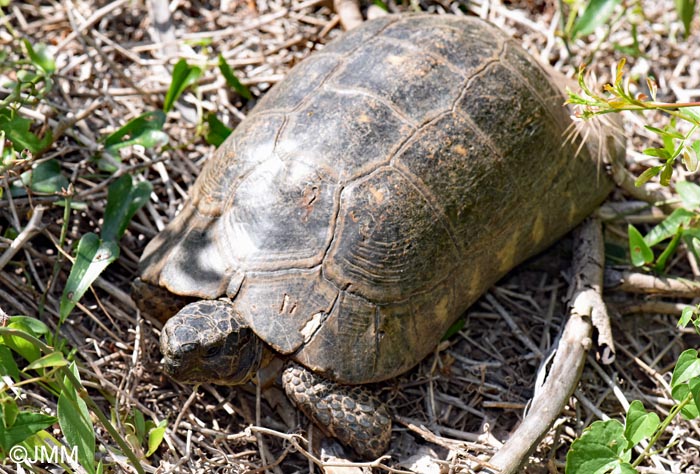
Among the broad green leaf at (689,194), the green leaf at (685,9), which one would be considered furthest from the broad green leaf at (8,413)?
the green leaf at (685,9)

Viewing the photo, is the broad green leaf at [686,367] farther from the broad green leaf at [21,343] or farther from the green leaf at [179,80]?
the green leaf at [179,80]

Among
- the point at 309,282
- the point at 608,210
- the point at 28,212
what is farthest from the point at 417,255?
the point at 28,212

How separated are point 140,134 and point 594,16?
8.41ft

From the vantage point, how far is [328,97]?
137 inches

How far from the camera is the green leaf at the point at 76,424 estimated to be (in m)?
2.58

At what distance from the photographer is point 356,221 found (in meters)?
3.26

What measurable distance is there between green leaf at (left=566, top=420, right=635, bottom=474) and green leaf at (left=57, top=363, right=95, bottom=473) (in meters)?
1.74

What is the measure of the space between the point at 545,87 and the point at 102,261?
7.48 ft

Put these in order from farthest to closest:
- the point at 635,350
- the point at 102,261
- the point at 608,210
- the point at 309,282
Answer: the point at 608,210, the point at 635,350, the point at 102,261, the point at 309,282

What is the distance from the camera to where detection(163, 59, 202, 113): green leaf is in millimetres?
4168

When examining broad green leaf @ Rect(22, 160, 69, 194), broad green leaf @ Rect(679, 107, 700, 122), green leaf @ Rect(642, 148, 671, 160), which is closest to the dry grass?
broad green leaf @ Rect(22, 160, 69, 194)

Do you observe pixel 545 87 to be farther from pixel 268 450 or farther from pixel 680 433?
pixel 268 450

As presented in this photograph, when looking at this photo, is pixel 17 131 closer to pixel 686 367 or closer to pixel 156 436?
pixel 156 436

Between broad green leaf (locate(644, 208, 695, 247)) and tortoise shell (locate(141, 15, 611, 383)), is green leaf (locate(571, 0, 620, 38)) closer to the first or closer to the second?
tortoise shell (locate(141, 15, 611, 383))
